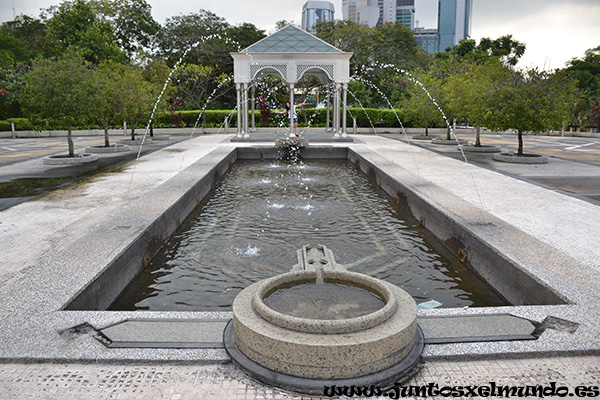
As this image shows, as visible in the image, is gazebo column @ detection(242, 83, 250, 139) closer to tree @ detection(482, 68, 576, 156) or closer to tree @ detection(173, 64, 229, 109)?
tree @ detection(173, 64, 229, 109)

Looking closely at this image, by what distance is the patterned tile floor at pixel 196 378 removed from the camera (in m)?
3.26

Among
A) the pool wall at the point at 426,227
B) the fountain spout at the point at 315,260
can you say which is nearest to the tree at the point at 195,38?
the pool wall at the point at 426,227

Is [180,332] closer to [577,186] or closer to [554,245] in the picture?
[554,245]

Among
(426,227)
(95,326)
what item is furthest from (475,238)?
(95,326)

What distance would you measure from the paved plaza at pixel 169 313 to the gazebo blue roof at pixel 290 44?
1654cm

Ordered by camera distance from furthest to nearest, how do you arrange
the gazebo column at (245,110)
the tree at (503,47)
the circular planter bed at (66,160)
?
the tree at (503,47) < the gazebo column at (245,110) < the circular planter bed at (66,160)

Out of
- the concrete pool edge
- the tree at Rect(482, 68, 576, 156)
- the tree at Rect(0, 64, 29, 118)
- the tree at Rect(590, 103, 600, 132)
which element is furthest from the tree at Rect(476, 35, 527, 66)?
the concrete pool edge

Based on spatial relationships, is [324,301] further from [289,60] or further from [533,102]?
[289,60]

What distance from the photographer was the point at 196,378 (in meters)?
3.45

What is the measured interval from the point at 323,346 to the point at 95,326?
2.12 metres

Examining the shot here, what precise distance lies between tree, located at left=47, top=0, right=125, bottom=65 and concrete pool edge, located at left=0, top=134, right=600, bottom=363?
3835cm

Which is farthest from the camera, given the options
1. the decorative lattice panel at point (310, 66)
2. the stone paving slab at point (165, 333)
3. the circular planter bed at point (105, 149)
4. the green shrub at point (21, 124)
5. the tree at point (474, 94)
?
the green shrub at point (21, 124)

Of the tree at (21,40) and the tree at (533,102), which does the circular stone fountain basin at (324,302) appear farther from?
the tree at (21,40)

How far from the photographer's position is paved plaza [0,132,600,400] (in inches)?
134
